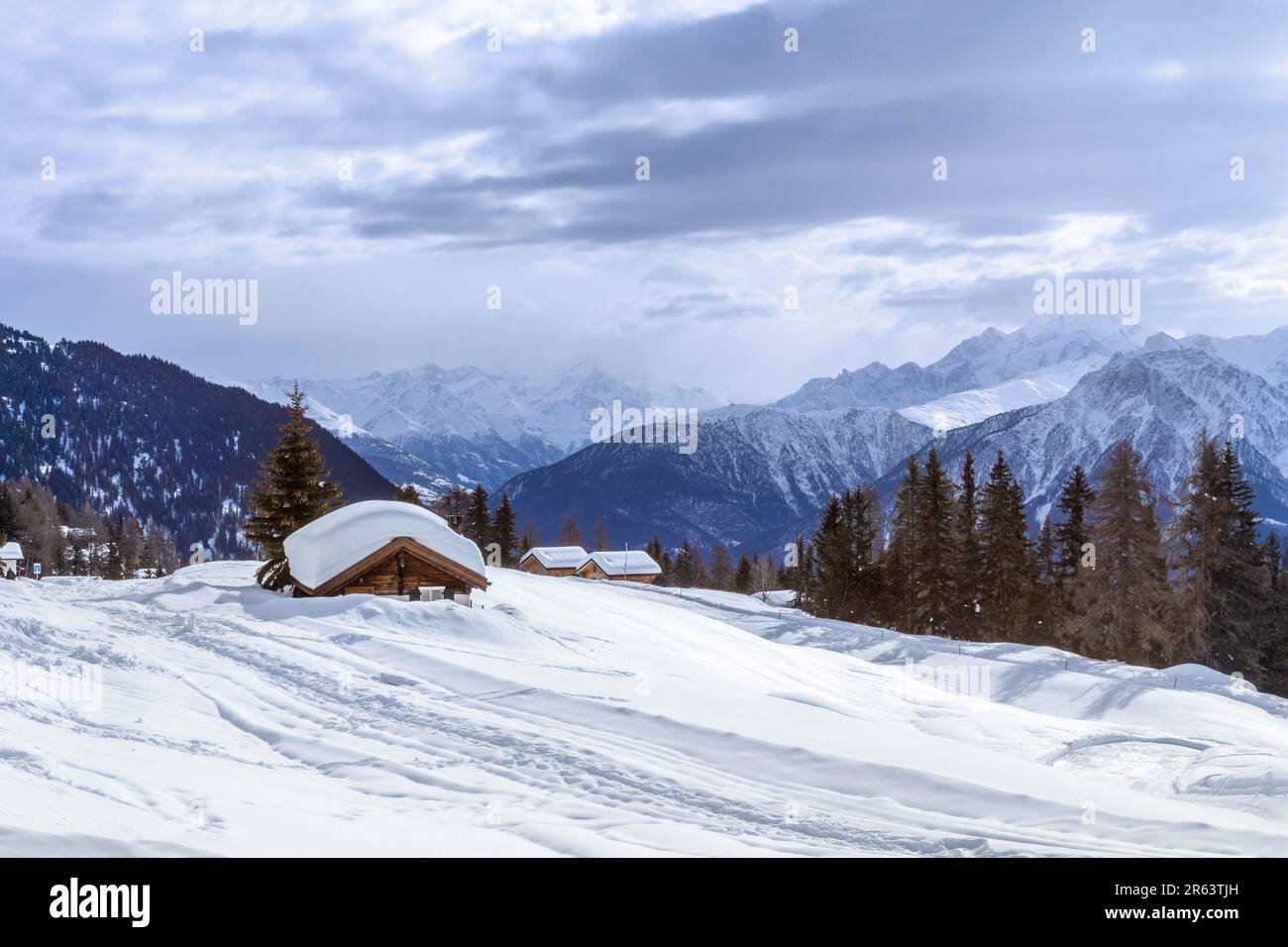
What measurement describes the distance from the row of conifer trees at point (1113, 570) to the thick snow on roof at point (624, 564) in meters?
43.8

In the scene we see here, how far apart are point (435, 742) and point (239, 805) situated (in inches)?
163

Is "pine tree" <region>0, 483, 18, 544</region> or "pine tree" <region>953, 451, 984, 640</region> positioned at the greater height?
"pine tree" <region>0, 483, 18, 544</region>

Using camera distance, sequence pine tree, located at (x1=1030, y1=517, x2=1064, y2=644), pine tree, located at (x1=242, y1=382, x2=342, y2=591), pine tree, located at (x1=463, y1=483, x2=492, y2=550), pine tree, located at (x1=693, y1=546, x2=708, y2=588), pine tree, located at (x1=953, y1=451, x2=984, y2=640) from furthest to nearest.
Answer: pine tree, located at (x1=693, y1=546, x2=708, y2=588) < pine tree, located at (x1=463, y1=483, x2=492, y2=550) < pine tree, located at (x1=953, y1=451, x2=984, y2=640) < pine tree, located at (x1=1030, y1=517, x2=1064, y2=644) < pine tree, located at (x1=242, y1=382, x2=342, y2=591)

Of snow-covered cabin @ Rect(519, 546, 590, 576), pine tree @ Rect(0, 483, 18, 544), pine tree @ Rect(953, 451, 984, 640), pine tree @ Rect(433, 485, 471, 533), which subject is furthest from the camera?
pine tree @ Rect(0, 483, 18, 544)

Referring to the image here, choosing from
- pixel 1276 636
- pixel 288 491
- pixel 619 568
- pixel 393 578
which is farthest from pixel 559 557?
pixel 393 578

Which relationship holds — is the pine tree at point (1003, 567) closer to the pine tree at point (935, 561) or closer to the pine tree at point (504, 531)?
the pine tree at point (935, 561)

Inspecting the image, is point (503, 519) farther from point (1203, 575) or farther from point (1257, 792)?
point (1257, 792)

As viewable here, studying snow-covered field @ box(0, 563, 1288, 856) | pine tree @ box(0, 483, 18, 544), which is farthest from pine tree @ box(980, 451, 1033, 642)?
pine tree @ box(0, 483, 18, 544)

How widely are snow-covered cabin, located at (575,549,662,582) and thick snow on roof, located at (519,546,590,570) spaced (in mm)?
883

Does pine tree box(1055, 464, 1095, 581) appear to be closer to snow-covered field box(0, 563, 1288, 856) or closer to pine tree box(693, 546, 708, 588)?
snow-covered field box(0, 563, 1288, 856)

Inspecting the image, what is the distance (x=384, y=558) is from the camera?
3406cm

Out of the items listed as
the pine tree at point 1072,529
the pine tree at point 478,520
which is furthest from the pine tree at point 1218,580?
the pine tree at point 478,520

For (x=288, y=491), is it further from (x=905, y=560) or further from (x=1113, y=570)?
(x=905, y=560)

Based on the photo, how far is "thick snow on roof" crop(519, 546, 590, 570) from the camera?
108812 mm
